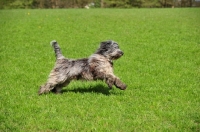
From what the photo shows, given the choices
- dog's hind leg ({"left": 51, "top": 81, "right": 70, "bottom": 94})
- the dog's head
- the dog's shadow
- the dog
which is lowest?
the dog's shadow

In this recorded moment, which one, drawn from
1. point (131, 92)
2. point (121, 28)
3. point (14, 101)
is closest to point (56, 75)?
point (14, 101)

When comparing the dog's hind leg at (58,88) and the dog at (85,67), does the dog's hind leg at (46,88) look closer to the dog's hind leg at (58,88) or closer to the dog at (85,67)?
the dog at (85,67)

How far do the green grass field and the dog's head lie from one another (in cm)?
96

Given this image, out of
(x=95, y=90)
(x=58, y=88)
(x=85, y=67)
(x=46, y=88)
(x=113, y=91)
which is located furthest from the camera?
(x=95, y=90)

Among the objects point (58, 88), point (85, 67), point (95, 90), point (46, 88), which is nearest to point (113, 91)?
point (95, 90)

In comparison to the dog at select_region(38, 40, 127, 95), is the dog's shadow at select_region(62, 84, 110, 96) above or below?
below

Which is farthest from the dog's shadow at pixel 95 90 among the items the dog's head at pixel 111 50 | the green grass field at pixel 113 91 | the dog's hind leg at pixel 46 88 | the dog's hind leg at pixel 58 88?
the dog's head at pixel 111 50

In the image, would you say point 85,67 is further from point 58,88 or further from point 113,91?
point 113,91

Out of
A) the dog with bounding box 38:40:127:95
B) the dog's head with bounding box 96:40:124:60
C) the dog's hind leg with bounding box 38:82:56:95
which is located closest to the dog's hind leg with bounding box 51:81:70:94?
the dog with bounding box 38:40:127:95

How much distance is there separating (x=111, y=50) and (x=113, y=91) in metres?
1.11

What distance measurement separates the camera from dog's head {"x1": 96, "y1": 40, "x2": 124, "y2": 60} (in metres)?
7.48

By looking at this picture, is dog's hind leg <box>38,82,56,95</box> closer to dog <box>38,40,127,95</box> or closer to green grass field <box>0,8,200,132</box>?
dog <box>38,40,127,95</box>

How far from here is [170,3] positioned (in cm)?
5853

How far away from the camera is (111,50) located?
7527 millimetres
